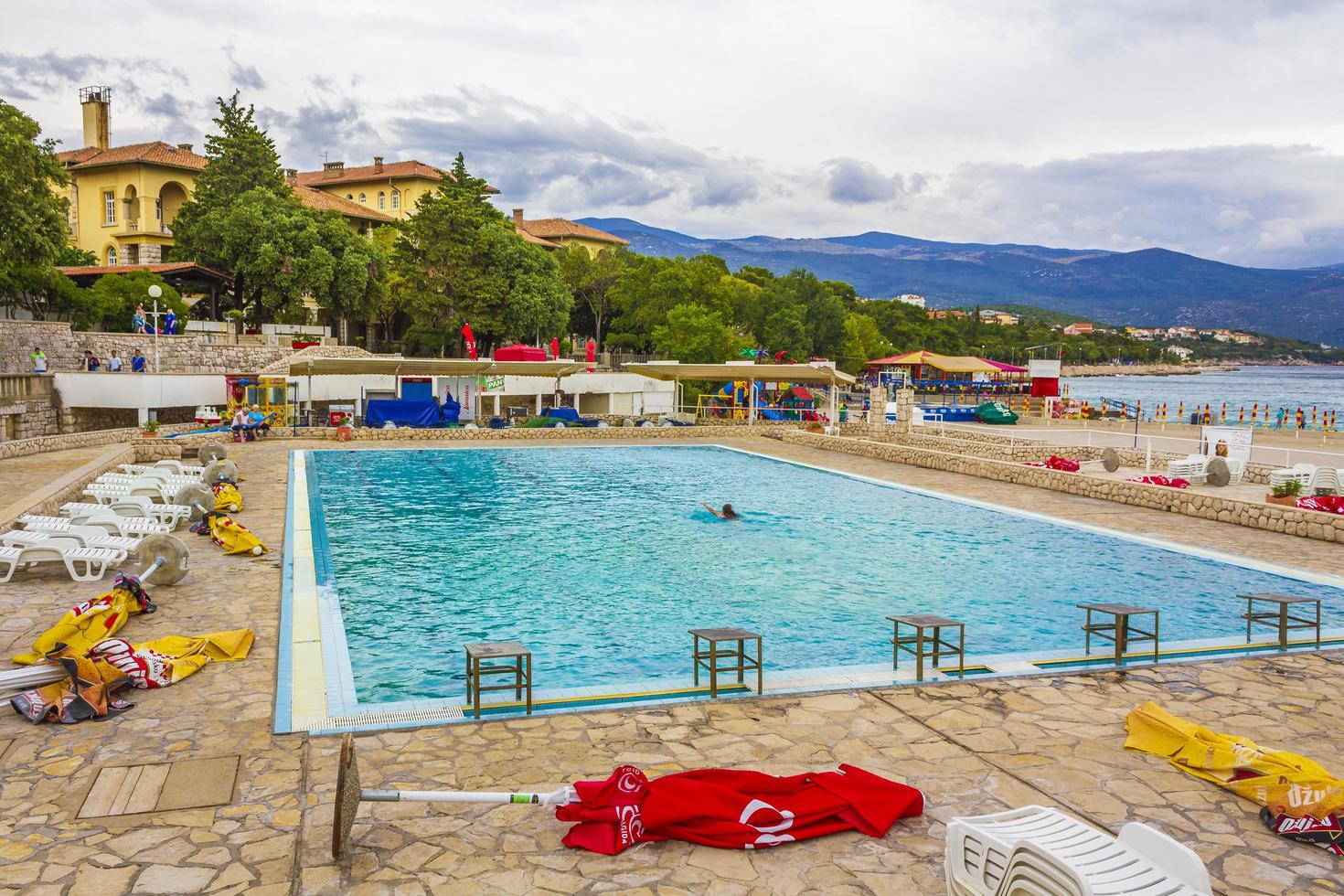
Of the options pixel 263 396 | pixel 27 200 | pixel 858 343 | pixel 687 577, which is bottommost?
pixel 687 577

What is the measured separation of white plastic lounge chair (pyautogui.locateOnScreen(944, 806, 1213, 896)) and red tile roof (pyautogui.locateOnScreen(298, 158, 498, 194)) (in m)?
70.3

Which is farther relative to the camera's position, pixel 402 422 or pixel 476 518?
pixel 402 422

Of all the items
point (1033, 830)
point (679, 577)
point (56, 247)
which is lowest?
point (679, 577)

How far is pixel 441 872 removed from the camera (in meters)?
4.07

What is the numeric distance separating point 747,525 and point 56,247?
2179cm

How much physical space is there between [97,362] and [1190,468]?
29.6m

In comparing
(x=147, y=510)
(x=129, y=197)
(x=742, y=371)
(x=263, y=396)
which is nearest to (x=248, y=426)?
(x=263, y=396)

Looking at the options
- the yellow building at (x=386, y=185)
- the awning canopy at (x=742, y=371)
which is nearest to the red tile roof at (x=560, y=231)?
the yellow building at (x=386, y=185)

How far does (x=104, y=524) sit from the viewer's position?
1084 cm

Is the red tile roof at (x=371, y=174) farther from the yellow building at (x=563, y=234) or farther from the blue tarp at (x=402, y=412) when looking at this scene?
the blue tarp at (x=402, y=412)

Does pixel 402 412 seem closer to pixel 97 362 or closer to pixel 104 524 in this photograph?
pixel 97 362

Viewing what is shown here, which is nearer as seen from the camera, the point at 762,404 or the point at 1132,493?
the point at 1132,493

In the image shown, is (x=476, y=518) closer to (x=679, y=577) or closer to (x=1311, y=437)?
(x=679, y=577)

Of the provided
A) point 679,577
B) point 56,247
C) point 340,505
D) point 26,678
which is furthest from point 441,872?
point 56,247
